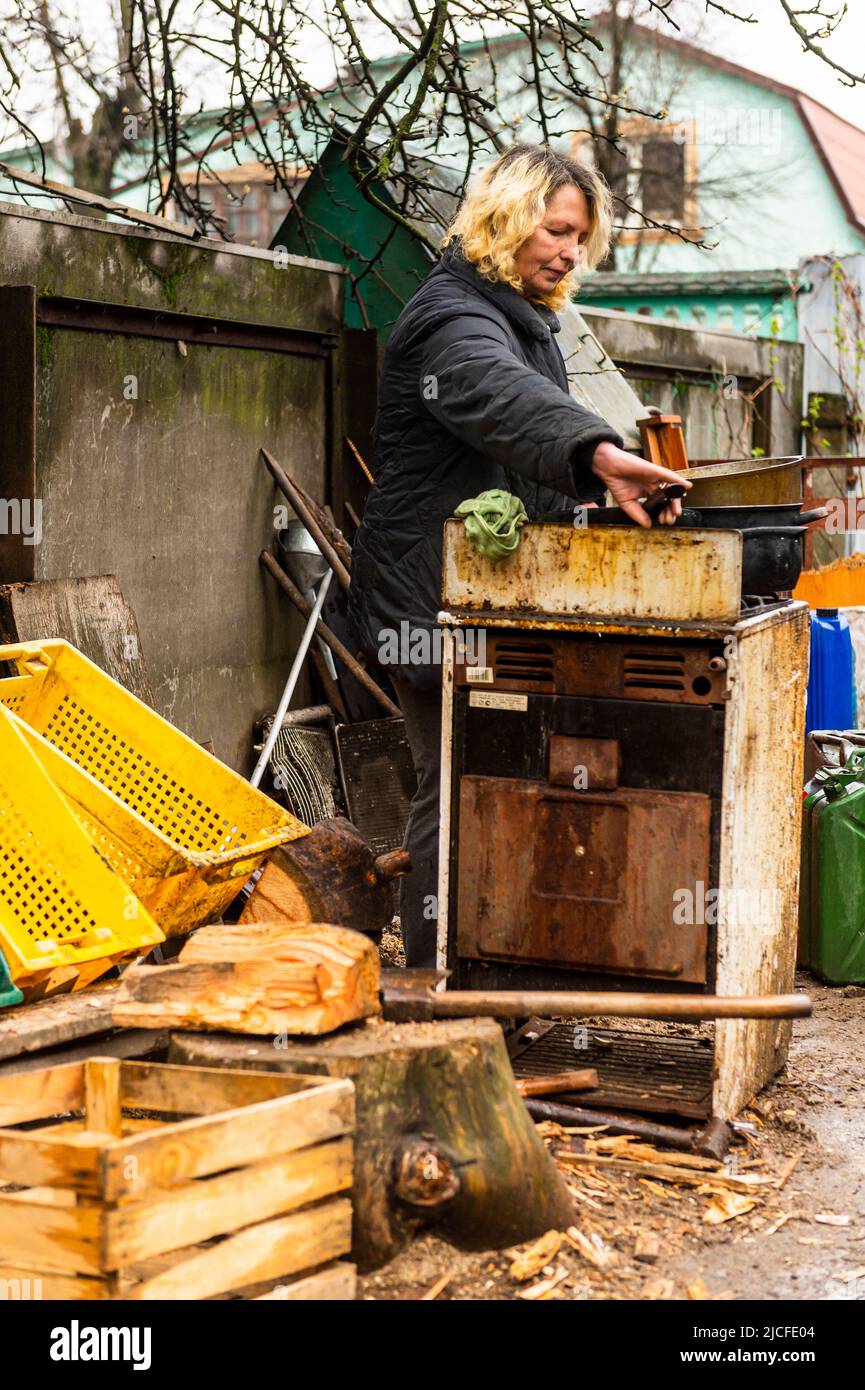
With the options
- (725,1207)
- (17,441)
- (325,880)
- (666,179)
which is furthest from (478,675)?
(666,179)

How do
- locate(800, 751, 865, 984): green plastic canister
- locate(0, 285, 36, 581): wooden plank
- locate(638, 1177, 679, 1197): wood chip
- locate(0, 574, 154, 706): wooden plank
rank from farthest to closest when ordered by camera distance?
locate(800, 751, 865, 984): green plastic canister < locate(0, 285, 36, 581): wooden plank < locate(0, 574, 154, 706): wooden plank < locate(638, 1177, 679, 1197): wood chip

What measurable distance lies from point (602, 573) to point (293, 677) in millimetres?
2744

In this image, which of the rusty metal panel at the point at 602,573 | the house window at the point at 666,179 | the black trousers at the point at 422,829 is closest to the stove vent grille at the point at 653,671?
the rusty metal panel at the point at 602,573

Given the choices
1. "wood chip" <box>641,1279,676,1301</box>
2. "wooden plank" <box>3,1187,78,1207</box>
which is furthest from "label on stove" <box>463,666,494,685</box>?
"wooden plank" <box>3,1187,78,1207</box>

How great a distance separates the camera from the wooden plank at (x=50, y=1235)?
8.45 ft

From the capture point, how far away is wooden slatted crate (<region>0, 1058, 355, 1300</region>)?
2.57 m

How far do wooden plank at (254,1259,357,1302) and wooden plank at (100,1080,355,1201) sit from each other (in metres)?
0.23

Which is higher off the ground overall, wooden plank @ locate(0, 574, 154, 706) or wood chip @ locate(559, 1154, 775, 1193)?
wooden plank @ locate(0, 574, 154, 706)

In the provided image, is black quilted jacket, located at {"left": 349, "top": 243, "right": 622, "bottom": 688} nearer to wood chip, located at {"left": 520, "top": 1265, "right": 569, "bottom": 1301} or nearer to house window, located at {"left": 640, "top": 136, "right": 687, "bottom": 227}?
wood chip, located at {"left": 520, "top": 1265, "right": 569, "bottom": 1301}

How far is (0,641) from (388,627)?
1308mm

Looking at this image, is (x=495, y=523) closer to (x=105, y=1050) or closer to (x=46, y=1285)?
(x=105, y=1050)

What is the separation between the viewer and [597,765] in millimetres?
3695

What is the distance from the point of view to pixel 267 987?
3.07 meters
